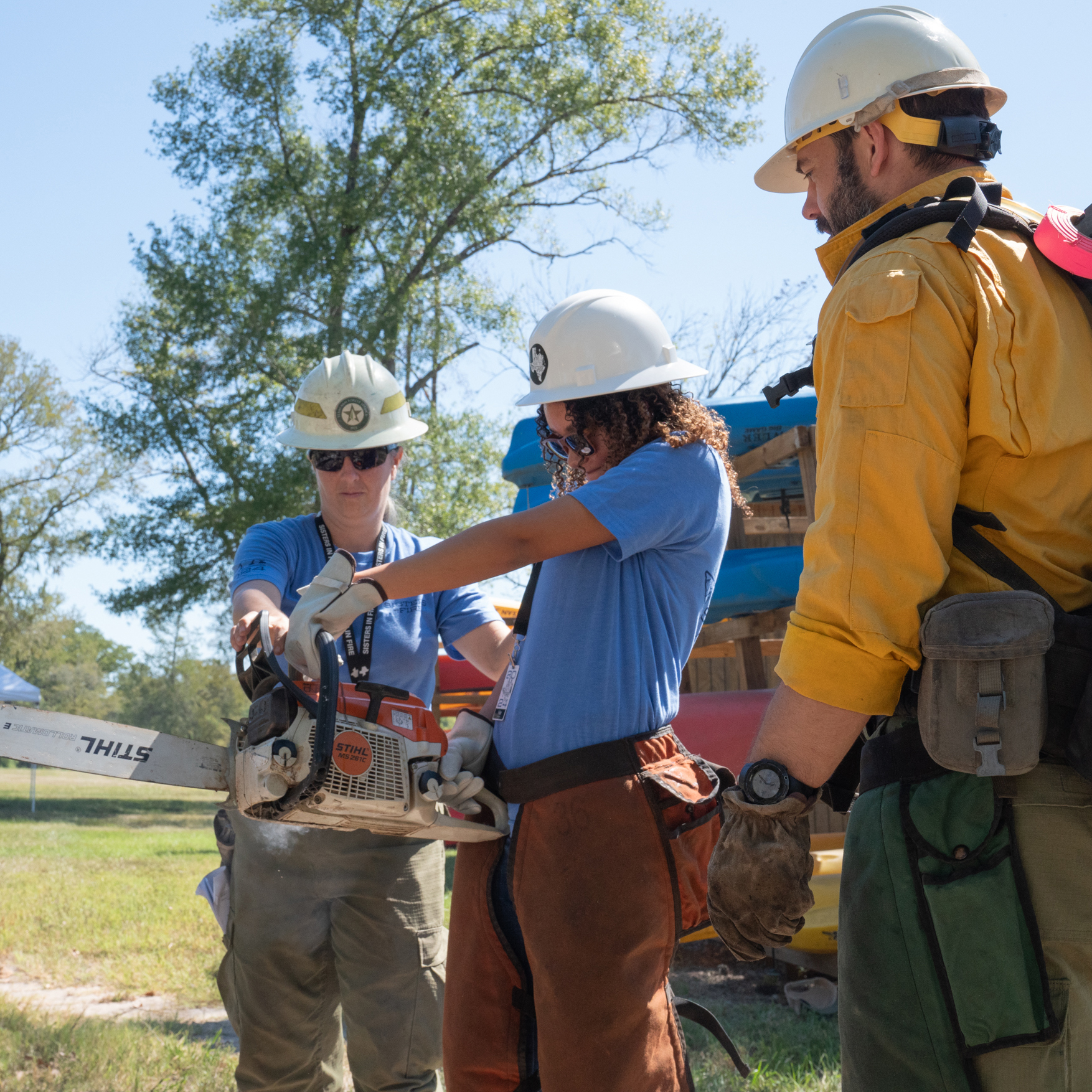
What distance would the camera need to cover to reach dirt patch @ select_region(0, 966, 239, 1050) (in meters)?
4.94

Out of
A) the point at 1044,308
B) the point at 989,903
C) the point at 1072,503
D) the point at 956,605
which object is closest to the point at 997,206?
the point at 1044,308

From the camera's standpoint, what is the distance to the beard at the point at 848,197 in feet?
6.01

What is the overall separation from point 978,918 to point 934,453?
65cm

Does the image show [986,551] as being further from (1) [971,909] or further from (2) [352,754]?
(2) [352,754]

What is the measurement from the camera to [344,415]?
3.43 meters

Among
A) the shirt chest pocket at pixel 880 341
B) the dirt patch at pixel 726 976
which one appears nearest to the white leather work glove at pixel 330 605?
the shirt chest pocket at pixel 880 341

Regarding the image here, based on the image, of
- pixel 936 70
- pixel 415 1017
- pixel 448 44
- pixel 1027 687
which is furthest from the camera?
pixel 448 44

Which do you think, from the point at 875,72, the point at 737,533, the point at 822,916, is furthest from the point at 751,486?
the point at 875,72

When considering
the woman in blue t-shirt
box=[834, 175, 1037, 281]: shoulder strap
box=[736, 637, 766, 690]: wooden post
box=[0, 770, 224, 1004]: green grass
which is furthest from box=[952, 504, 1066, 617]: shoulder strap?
box=[0, 770, 224, 1004]: green grass

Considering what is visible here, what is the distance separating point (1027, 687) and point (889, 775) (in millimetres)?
269

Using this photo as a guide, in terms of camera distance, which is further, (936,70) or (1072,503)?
(936,70)

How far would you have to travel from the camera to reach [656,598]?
2.45 meters

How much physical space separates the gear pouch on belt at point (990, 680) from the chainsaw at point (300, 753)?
128 centimetres

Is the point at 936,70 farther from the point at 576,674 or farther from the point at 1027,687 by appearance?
the point at 576,674
